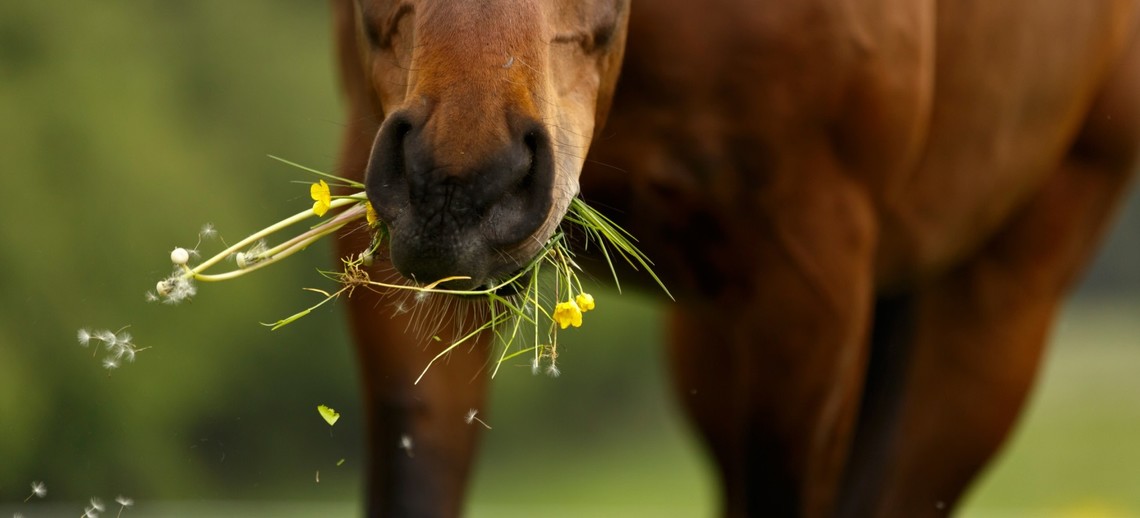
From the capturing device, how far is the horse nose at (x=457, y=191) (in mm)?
1471

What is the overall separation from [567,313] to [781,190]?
605 millimetres

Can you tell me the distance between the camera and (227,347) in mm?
5934

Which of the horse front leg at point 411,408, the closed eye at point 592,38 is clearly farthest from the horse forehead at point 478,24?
the horse front leg at point 411,408

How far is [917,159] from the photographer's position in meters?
2.50

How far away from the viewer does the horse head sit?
4.85 ft

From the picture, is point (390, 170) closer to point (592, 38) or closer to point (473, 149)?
point (473, 149)

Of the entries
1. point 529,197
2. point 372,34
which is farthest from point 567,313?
point 372,34

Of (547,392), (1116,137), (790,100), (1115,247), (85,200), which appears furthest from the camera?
(1115,247)

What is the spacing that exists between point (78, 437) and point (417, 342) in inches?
152

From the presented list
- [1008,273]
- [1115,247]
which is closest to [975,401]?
[1008,273]

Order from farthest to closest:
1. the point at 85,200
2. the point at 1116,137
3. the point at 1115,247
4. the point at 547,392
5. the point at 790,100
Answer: the point at 1115,247
the point at 547,392
the point at 85,200
the point at 1116,137
the point at 790,100

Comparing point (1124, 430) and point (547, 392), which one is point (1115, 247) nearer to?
point (1124, 430)

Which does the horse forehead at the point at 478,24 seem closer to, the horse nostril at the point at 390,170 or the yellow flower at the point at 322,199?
the horse nostril at the point at 390,170

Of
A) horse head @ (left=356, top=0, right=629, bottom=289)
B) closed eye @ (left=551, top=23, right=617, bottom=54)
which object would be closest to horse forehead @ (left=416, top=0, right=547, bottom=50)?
horse head @ (left=356, top=0, right=629, bottom=289)
